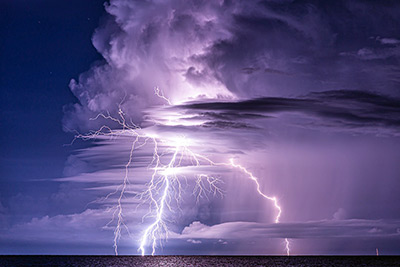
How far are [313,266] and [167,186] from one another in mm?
37660

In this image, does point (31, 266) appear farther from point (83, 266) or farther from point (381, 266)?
point (381, 266)

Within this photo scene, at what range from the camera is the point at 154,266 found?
66688 millimetres

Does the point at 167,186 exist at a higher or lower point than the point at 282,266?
higher

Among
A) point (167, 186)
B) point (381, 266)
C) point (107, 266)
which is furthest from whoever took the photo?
point (381, 266)

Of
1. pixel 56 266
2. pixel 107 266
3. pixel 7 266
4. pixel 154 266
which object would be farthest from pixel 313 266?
pixel 7 266

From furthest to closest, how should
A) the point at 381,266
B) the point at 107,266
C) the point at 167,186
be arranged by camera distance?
the point at 381,266
the point at 107,266
the point at 167,186

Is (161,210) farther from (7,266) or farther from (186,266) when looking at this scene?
(7,266)

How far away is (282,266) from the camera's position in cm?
6831

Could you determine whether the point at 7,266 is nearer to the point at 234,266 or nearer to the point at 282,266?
the point at 234,266

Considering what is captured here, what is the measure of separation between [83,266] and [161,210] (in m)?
29.8

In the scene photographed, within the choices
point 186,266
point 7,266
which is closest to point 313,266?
point 186,266

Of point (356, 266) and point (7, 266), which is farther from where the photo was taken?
point (356, 266)

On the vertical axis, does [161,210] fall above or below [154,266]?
above

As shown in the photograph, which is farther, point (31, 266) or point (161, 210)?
point (31, 266)
